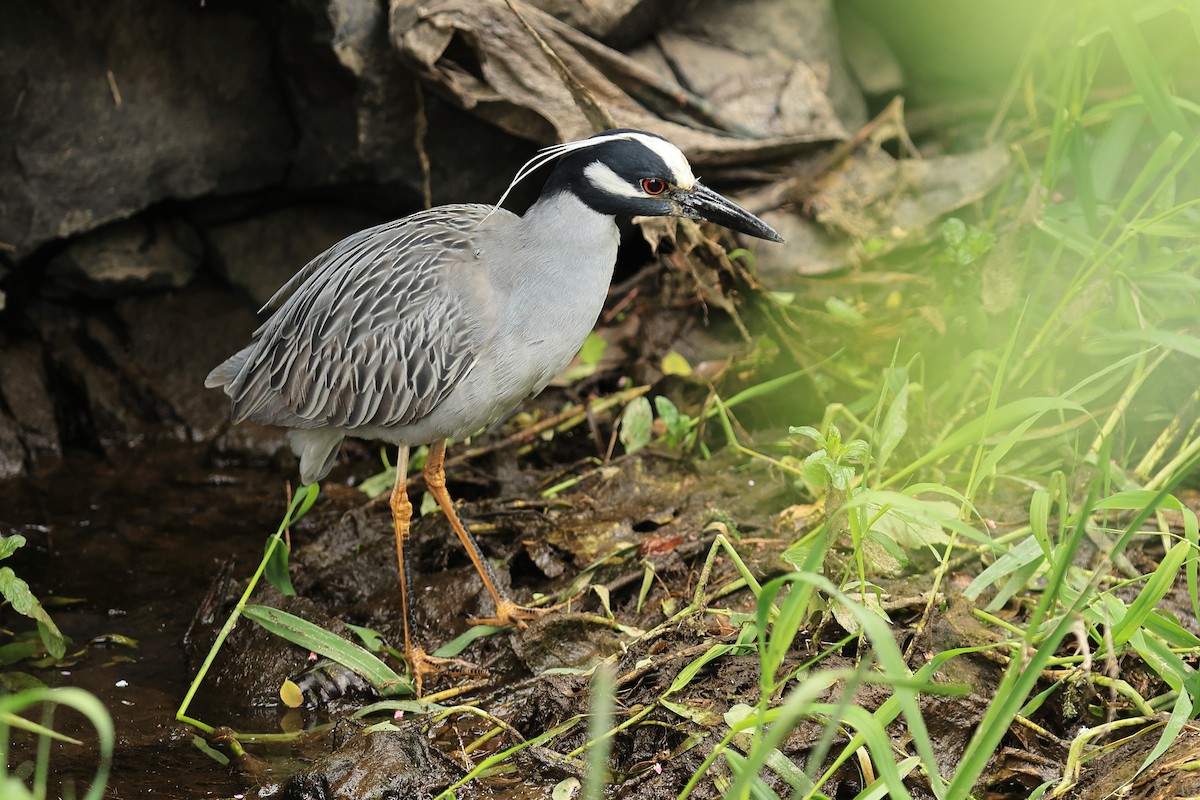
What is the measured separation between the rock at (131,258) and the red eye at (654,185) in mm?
3129

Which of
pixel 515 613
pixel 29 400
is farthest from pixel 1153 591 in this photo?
pixel 29 400

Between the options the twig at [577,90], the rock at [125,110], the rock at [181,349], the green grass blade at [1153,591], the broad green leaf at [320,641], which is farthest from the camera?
the rock at [181,349]

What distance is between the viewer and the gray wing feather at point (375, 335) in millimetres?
4215

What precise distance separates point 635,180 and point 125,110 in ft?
9.67

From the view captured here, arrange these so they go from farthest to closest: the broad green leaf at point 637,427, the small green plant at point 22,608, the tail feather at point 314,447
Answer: the broad green leaf at point 637,427 → the tail feather at point 314,447 → the small green plant at point 22,608

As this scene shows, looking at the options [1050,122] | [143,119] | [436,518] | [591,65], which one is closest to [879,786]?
[436,518]

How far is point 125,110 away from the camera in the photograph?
555 centimetres

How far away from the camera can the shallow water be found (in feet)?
11.8

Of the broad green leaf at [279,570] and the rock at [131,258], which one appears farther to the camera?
the rock at [131,258]

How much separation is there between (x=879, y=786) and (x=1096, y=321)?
2.79 metres

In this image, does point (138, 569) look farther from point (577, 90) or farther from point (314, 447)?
point (577, 90)

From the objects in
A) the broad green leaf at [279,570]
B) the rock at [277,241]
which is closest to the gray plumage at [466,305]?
the broad green leaf at [279,570]

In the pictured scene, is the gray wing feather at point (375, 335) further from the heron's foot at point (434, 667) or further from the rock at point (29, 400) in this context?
the rock at point (29, 400)

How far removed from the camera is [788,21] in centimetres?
614
